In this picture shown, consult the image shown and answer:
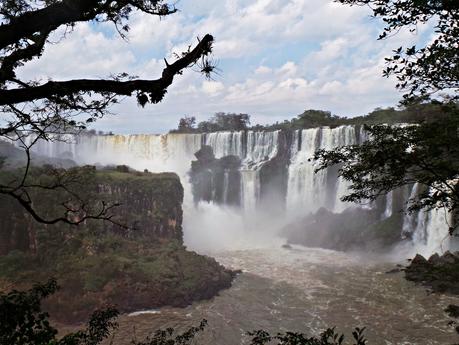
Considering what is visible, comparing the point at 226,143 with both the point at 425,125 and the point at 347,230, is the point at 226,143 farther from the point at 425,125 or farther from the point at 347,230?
the point at 425,125

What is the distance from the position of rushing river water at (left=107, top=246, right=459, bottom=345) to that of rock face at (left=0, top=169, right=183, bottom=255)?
9.06 metres

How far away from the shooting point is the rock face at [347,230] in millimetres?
35375

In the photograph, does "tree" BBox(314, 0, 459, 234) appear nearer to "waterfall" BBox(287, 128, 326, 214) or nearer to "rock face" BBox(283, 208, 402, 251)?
"rock face" BBox(283, 208, 402, 251)

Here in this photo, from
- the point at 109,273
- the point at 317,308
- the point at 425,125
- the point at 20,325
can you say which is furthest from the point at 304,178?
the point at 20,325

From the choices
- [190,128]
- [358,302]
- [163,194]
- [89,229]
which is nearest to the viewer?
[358,302]

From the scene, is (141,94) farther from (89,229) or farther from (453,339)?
(89,229)

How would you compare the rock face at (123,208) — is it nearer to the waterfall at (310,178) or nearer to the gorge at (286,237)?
the gorge at (286,237)

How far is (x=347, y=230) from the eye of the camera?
1521 inches

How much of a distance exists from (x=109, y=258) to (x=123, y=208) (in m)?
7.84

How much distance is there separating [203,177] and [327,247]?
19.7 meters

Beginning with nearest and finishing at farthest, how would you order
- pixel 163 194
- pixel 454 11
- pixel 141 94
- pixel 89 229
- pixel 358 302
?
pixel 141 94, pixel 454 11, pixel 358 302, pixel 89 229, pixel 163 194

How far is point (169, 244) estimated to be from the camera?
31.7 meters

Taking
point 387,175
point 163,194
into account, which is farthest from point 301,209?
point 387,175

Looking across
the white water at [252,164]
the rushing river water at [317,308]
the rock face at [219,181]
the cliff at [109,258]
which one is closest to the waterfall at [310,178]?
the white water at [252,164]
